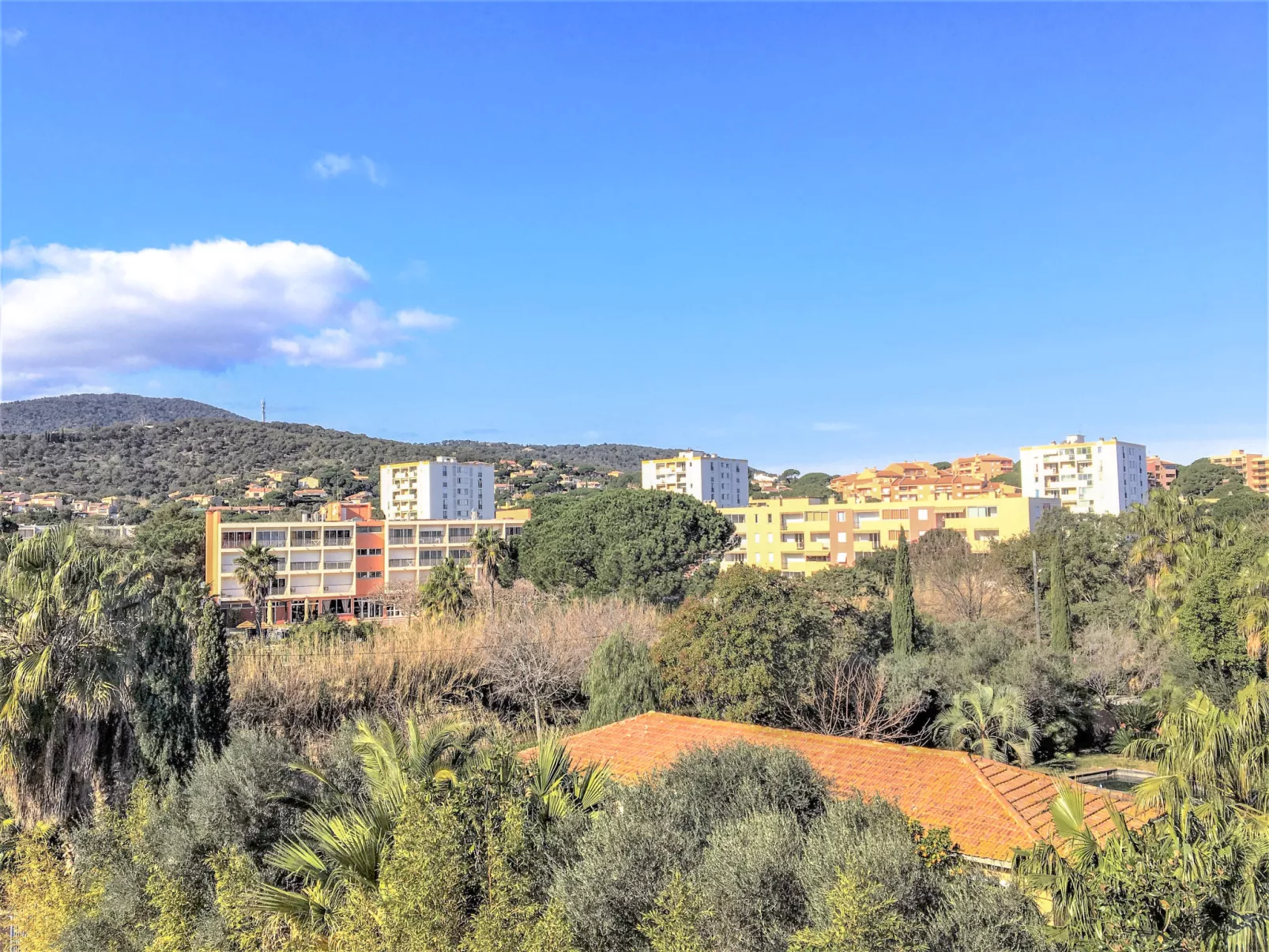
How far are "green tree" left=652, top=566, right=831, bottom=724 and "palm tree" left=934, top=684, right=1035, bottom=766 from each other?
3716 mm

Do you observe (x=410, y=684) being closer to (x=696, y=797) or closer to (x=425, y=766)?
(x=425, y=766)

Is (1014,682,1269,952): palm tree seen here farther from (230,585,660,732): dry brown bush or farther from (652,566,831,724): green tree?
(230,585,660,732): dry brown bush

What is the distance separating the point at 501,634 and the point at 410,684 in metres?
Result: 3.77

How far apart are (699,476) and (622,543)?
63.0 m

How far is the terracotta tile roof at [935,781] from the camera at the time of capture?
34.3ft

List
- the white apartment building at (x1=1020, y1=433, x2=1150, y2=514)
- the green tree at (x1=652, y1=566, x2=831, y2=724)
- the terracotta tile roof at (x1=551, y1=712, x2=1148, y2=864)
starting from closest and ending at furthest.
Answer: the terracotta tile roof at (x1=551, y1=712, x2=1148, y2=864) → the green tree at (x1=652, y1=566, x2=831, y2=724) → the white apartment building at (x1=1020, y1=433, x2=1150, y2=514)

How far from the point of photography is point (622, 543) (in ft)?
159

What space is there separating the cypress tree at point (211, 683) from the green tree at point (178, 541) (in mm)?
41872

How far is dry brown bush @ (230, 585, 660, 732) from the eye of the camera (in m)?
23.0

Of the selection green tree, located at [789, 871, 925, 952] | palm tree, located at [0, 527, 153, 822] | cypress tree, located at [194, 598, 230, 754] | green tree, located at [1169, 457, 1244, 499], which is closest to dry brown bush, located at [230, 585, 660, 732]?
cypress tree, located at [194, 598, 230, 754]

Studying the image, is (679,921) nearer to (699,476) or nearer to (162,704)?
(162,704)

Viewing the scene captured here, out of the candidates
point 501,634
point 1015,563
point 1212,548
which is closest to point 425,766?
point 501,634

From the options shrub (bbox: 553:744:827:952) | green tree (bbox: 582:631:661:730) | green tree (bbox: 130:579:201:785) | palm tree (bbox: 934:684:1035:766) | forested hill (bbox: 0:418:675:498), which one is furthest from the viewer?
forested hill (bbox: 0:418:675:498)

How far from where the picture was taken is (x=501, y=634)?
29.0 metres
